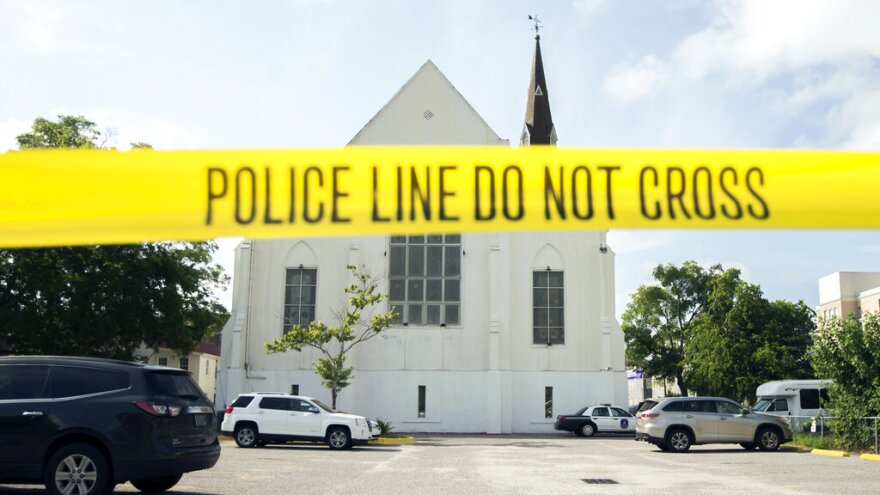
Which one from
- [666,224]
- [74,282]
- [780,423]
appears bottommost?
[780,423]

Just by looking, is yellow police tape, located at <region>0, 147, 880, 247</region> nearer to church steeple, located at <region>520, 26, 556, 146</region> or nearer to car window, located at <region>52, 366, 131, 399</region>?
car window, located at <region>52, 366, 131, 399</region>

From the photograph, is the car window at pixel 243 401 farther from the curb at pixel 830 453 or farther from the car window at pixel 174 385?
the curb at pixel 830 453

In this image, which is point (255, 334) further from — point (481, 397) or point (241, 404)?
point (241, 404)

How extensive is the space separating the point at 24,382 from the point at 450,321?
3051cm

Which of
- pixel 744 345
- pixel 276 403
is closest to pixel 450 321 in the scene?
pixel 276 403

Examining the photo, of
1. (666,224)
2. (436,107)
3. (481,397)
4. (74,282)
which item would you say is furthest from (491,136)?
(666,224)

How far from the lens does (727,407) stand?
22406 mm

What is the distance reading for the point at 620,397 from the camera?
3906cm

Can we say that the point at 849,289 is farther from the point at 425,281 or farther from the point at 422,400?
the point at 422,400

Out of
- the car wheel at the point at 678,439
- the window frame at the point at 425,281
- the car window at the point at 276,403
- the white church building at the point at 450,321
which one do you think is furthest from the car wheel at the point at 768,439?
the window frame at the point at 425,281

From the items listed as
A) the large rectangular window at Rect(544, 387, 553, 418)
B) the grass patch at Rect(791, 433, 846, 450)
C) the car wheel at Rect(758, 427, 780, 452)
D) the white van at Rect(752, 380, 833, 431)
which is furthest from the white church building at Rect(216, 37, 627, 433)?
the car wheel at Rect(758, 427, 780, 452)

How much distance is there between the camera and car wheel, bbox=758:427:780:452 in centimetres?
2200

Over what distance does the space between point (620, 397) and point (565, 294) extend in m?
5.70

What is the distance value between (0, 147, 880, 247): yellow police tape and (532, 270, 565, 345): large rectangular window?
34.8 meters
